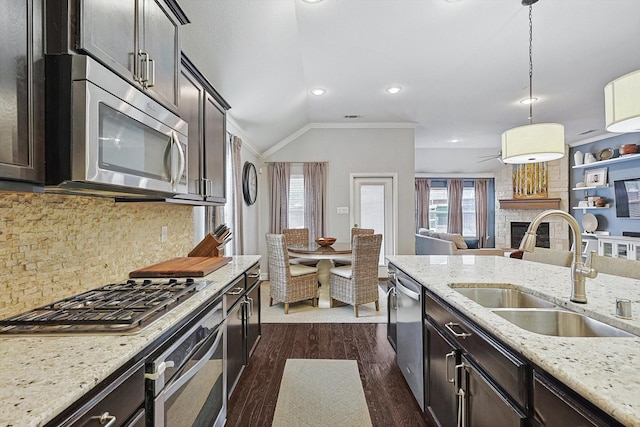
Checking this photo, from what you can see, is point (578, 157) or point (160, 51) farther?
point (578, 157)

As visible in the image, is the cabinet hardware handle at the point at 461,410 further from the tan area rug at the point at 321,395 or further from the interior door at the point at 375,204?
the interior door at the point at 375,204

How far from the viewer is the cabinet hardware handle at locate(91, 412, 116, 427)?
79 centimetres

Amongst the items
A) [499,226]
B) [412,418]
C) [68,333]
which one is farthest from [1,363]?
[499,226]

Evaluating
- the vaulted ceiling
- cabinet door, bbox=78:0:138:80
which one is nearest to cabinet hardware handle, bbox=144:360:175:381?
cabinet door, bbox=78:0:138:80

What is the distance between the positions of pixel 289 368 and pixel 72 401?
2.09 m

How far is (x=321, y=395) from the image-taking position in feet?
7.25

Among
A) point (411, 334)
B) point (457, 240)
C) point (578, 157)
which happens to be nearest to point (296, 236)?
point (457, 240)

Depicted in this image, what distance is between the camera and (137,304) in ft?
4.25

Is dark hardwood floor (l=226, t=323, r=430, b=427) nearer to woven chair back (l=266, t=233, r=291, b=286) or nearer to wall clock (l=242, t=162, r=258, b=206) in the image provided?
woven chair back (l=266, t=233, r=291, b=286)

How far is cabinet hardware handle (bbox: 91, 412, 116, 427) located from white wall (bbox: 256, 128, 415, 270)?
506 centimetres

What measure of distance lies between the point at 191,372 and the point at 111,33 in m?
1.30

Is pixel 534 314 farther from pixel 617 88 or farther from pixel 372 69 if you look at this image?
Answer: pixel 372 69

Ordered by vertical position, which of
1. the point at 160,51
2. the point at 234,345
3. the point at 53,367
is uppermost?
the point at 160,51

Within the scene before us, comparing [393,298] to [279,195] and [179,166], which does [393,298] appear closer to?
[179,166]
